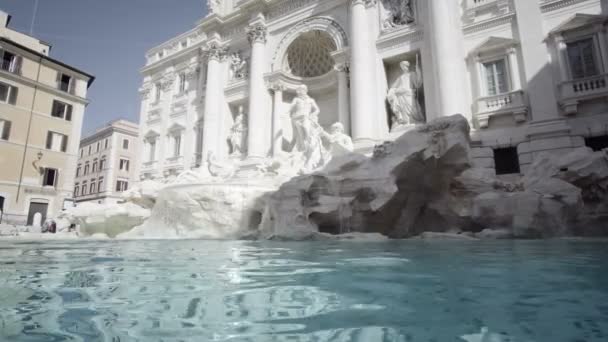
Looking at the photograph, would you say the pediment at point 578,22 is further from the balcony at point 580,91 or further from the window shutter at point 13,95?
the window shutter at point 13,95

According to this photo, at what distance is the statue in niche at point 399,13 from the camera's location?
12.9 m

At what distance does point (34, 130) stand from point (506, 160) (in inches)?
978

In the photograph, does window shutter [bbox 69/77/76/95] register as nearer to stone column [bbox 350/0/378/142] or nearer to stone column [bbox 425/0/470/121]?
stone column [bbox 350/0/378/142]

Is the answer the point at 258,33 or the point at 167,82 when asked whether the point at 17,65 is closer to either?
the point at 167,82

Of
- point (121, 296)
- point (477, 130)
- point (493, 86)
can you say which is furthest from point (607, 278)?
point (493, 86)

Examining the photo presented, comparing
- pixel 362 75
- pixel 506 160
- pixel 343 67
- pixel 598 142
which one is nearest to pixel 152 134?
pixel 343 67

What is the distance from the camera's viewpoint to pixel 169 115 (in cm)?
2069

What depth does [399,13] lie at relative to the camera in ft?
43.1

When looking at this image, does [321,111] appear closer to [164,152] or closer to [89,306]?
[164,152]

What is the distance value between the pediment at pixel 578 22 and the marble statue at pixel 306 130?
7934mm

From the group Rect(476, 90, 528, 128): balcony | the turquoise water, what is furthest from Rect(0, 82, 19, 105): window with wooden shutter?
Rect(476, 90, 528, 128): balcony

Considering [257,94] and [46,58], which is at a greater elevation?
[46,58]

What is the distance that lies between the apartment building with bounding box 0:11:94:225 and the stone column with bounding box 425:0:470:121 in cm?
2007

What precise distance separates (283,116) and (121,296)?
1427 centimetres
